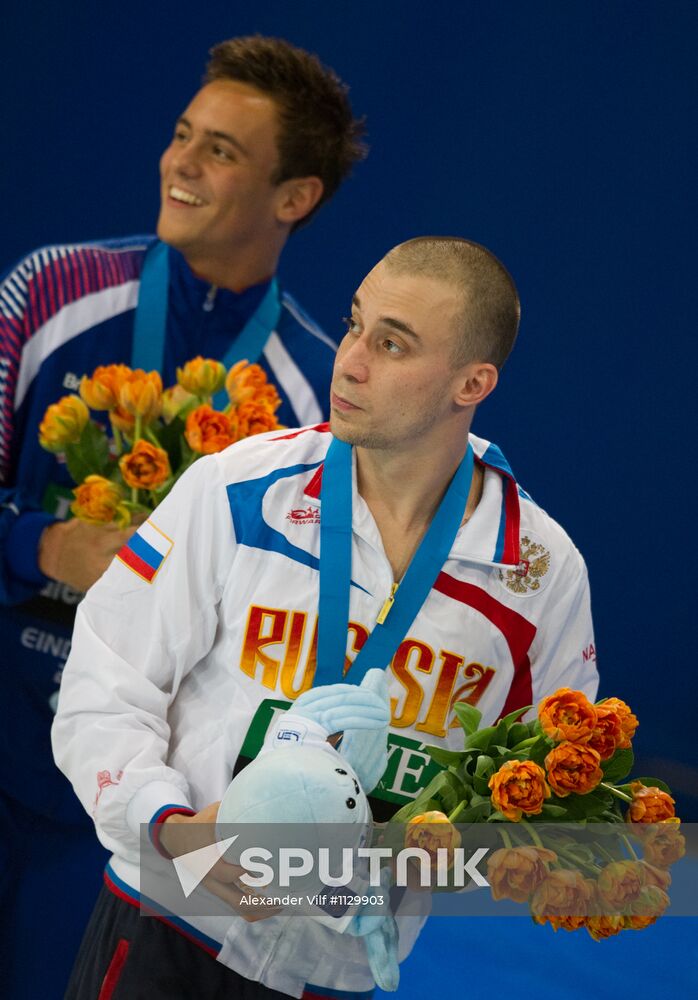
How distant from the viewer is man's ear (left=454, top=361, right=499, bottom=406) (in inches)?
70.6

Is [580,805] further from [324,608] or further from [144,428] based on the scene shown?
[144,428]

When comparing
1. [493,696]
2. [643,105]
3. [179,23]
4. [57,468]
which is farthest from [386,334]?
[179,23]

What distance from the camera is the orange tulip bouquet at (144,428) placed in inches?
87.1

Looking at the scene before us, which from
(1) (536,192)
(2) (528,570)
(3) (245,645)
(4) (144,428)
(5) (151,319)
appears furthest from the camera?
(1) (536,192)

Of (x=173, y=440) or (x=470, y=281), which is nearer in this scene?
(x=470, y=281)

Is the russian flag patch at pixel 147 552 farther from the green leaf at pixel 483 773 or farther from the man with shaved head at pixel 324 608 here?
the green leaf at pixel 483 773

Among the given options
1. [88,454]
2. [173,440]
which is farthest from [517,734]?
[88,454]

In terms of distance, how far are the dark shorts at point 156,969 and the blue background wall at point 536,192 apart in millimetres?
2459

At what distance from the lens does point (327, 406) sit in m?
2.95

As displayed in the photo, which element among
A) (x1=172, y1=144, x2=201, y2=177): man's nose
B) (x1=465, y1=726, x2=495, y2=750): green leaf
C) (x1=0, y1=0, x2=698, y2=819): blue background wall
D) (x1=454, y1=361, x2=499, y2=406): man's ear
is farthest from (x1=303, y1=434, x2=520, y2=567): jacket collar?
(x1=0, y1=0, x2=698, y2=819): blue background wall

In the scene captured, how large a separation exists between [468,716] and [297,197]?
63.7 inches

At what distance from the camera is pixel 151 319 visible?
282 cm

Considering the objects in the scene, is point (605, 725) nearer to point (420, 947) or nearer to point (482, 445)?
point (482, 445)

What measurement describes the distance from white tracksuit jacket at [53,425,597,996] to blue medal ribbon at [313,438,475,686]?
0.03 metres
